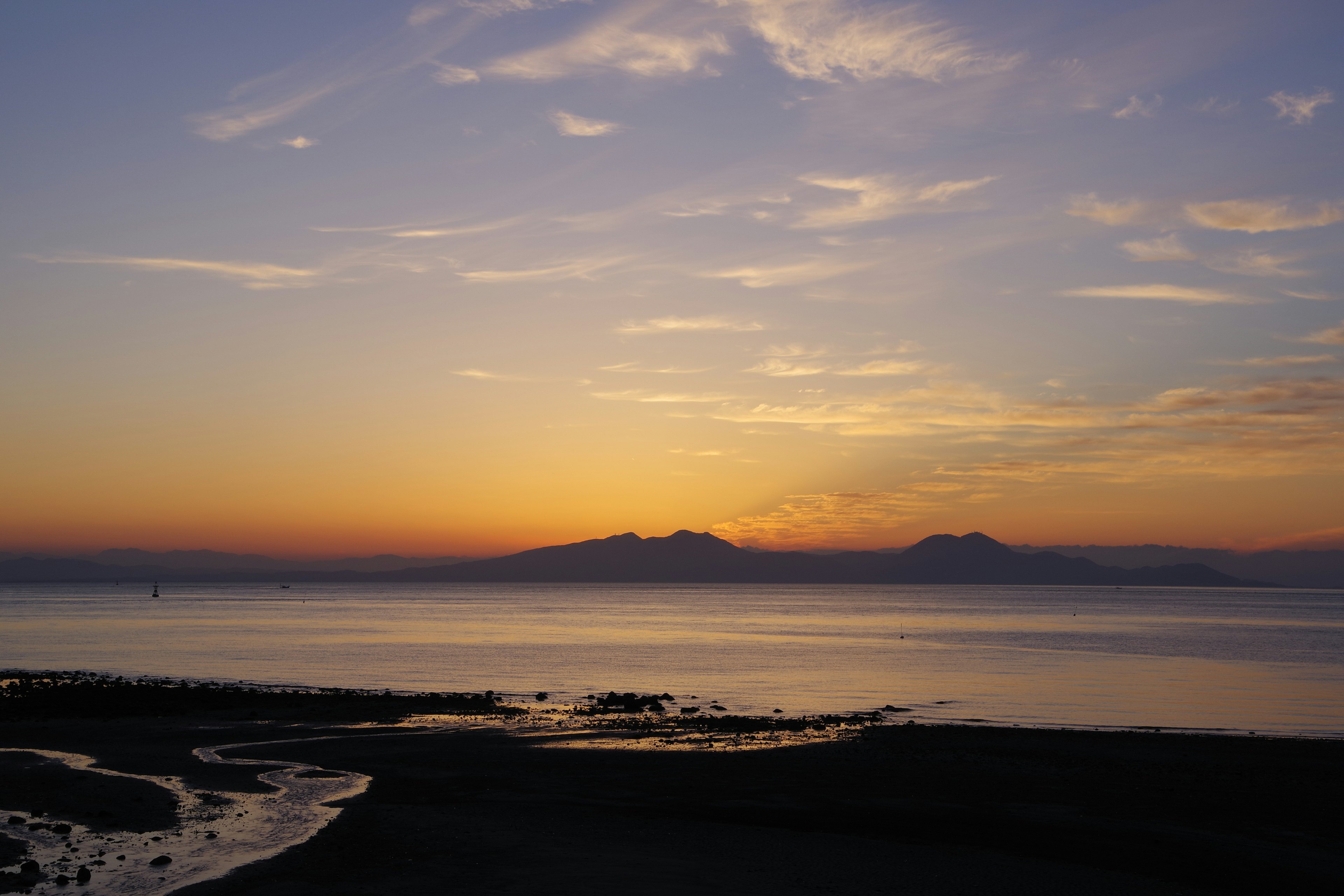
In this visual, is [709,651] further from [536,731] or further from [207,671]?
[536,731]

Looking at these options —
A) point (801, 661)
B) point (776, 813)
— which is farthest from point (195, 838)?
point (801, 661)

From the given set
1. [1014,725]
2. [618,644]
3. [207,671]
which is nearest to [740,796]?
[1014,725]

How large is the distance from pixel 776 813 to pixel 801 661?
6000 cm

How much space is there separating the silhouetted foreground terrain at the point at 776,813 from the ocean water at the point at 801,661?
16.0 m

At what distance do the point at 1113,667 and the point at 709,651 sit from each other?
36.4 m

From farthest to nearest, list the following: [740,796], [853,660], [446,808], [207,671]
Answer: [853,660] → [207,671] → [740,796] → [446,808]

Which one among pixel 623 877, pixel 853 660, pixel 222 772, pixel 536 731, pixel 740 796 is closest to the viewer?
pixel 623 877

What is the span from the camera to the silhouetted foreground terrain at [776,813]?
1605 cm

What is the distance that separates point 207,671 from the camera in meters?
68.9

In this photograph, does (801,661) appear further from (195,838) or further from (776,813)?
→ (195,838)

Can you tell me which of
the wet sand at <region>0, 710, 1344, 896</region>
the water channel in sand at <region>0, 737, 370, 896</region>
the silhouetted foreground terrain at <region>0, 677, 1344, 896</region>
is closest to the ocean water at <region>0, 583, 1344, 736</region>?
the wet sand at <region>0, 710, 1344, 896</region>

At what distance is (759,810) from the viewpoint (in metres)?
21.4

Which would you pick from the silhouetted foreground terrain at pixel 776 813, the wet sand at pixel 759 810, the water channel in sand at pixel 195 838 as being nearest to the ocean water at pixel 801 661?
the wet sand at pixel 759 810

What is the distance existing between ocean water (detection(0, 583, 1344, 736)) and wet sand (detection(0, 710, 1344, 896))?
49.9 ft
